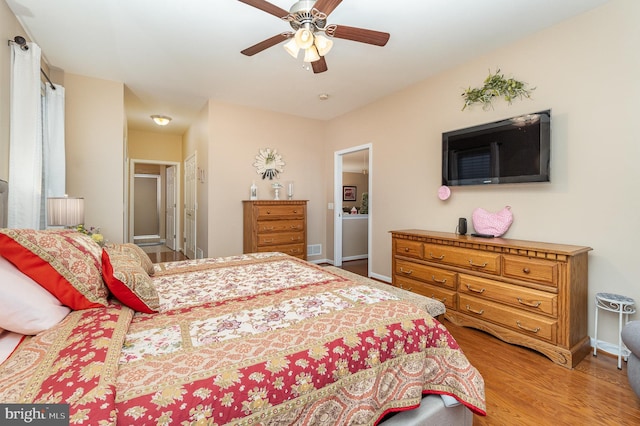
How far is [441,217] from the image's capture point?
3.45 metres

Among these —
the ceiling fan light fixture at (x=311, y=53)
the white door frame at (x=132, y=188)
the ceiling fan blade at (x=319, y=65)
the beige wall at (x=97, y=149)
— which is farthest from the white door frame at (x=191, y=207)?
the ceiling fan light fixture at (x=311, y=53)

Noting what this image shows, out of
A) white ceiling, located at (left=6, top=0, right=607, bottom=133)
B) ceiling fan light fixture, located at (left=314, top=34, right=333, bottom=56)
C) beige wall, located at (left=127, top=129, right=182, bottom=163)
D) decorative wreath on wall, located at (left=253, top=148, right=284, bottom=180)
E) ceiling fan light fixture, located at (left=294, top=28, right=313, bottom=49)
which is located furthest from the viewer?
beige wall, located at (left=127, top=129, right=182, bottom=163)

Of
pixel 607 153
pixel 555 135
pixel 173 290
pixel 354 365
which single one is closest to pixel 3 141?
pixel 173 290

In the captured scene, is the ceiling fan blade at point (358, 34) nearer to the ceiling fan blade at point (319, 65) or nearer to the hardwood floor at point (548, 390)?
the ceiling fan blade at point (319, 65)

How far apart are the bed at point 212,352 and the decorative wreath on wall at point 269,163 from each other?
341 cm

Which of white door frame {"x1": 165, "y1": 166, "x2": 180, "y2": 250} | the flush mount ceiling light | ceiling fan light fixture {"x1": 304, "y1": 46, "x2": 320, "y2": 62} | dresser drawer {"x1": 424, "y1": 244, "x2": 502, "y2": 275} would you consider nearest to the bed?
dresser drawer {"x1": 424, "y1": 244, "x2": 502, "y2": 275}

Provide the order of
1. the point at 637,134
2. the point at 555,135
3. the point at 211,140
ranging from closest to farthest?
1. the point at 637,134
2. the point at 555,135
3. the point at 211,140

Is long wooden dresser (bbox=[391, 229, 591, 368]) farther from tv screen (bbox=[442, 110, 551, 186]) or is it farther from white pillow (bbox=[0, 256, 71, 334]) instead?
white pillow (bbox=[0, 256, 71, 334])

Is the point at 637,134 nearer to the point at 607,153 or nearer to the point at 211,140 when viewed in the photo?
the point at 607,153

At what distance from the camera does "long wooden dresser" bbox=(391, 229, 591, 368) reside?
6.91 feet

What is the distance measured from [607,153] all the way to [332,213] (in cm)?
378

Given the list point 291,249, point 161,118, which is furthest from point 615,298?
point 161,118

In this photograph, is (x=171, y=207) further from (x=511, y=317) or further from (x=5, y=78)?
(x=511, y=317)

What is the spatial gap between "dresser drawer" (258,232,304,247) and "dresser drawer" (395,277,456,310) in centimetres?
182
